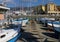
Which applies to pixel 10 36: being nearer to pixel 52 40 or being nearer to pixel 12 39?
pixel 12 39

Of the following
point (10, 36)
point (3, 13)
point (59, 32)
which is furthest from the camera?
point (3, 13)

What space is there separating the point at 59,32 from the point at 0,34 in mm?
7742

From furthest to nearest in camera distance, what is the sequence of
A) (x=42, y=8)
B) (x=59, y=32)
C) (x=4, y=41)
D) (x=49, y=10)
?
(x=42, y=8), (x=49, y=10), (x=59, y=32), (x=4, y=41)

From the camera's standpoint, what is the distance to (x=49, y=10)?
6612 centimetres

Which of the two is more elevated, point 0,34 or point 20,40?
point 0,34

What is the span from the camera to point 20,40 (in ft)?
67.2

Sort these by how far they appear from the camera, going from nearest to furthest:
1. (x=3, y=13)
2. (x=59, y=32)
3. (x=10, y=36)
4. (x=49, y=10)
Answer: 1. (x=10, y=36)
2. (x=59, y=32)
3. (x=3, y=13)
4. (x=49, y=10)

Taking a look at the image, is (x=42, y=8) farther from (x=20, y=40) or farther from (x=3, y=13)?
(x=20, y=40)

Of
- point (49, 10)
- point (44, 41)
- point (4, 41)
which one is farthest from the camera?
point (49, 10)

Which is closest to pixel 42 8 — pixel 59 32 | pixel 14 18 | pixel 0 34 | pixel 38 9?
pixel 38 9

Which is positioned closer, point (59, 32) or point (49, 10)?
point (59, 32)

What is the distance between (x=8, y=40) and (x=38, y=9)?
59049mm

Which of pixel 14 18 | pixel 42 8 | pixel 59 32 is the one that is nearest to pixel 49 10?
pixel 42 8

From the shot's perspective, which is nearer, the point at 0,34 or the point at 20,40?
the point at 0,34
